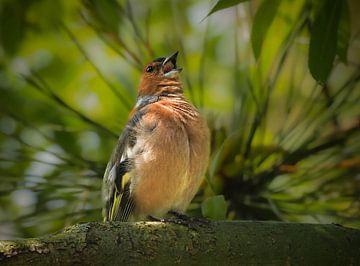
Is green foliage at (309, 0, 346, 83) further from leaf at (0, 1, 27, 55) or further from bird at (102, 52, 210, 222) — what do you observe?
leaf at (0, 1, 27, 55)

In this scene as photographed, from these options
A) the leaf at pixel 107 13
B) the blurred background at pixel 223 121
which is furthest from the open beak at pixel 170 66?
the leaf at pixel 107 13

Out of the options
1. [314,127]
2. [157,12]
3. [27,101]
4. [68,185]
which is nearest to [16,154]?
[68,185]

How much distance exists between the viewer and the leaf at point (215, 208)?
3.68 meters

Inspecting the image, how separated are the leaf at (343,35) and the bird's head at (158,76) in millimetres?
1782

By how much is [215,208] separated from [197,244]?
57 cm

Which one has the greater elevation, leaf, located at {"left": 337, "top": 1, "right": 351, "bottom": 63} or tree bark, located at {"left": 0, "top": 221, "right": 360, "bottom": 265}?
leaf, located at {"left": 337, "top": 1, "right": 351, "bottom": 63}

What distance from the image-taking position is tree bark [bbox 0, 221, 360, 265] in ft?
9.28

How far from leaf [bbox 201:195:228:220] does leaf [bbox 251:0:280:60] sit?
0.74 m

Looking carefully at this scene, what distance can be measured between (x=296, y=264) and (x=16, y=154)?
270 cm

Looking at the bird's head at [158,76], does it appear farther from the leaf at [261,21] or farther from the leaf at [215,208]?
the leaf at [215,208]

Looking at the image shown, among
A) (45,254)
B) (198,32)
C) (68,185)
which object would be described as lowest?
(45,254)

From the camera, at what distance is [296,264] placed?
3.20m

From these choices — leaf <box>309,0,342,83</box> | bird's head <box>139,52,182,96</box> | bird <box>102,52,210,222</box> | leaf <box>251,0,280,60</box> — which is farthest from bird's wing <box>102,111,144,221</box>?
leaf <box>309,0,342,83</box>

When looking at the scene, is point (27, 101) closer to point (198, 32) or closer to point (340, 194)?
point (198, 32)
